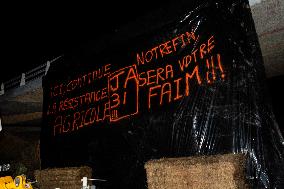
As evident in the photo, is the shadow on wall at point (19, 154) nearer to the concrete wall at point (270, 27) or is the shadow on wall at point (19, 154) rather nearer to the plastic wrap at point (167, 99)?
the plastic wrap at point (167, 99)

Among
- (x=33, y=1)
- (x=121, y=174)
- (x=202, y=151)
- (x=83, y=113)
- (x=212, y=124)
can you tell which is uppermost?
(x=33, y=1)

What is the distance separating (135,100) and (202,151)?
1.36 meters

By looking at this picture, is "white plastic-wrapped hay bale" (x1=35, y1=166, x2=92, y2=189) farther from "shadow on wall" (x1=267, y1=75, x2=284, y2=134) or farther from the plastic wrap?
"shadow on wall" (x1=267, y1=75, x2=284, y2=134)

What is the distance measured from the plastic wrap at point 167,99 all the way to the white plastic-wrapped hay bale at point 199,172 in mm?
258

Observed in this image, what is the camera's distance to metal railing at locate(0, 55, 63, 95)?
6.36 m

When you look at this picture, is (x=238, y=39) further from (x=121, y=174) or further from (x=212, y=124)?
(x=121, y=174)

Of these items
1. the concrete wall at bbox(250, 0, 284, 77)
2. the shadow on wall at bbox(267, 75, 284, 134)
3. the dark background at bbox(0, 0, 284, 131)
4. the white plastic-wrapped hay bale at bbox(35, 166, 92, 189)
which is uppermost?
the dark background at bbox(0, 0, 284, 131)

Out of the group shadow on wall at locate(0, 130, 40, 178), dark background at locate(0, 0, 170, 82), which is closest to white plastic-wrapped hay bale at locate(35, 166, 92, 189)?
dark background at locate(0, 0, 170, 82)

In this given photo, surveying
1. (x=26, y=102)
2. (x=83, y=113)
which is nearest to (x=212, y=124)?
(x=83, y=113)

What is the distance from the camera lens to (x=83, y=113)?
491 cm

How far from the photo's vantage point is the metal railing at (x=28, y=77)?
20.9 ft

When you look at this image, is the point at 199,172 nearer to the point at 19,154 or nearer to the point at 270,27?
the point at 270,27

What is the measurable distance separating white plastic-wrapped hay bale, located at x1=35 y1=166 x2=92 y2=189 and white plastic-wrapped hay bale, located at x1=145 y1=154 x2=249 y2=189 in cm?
135

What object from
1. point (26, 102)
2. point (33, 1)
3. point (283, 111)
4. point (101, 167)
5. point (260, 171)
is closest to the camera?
point (260, 171)
